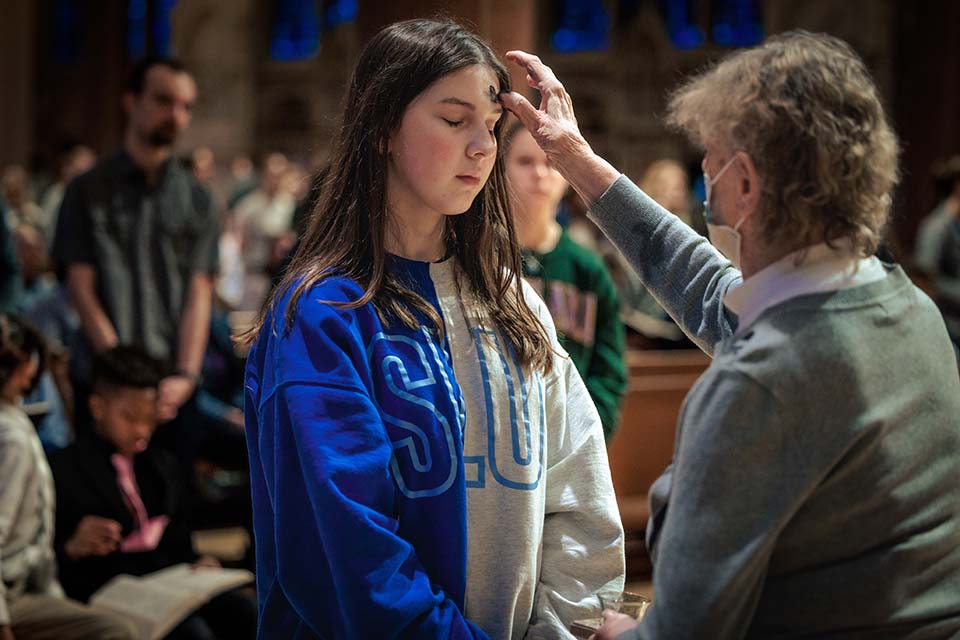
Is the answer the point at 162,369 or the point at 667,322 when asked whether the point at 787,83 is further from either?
the point at 667,322

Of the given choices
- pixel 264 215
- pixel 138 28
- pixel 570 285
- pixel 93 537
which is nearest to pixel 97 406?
pixel 93 537

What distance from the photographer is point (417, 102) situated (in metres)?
1.96

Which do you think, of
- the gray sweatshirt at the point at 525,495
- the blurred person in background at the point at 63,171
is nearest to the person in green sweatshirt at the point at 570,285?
the gray sweatshirt at the point at 525,495

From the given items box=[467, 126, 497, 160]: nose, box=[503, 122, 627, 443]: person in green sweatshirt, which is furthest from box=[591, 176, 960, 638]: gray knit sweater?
box=[503, 122, 627, 443]: person in green sweatshirt

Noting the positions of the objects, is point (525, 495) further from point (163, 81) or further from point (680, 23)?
point (680, 23)

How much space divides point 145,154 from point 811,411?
3.32m

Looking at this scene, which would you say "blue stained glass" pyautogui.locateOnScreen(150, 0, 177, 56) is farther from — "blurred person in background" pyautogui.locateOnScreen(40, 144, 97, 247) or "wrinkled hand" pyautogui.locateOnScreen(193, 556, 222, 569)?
"wrinkled hand" pyautogui.locateOnScreen(193, 556, 222, 569)

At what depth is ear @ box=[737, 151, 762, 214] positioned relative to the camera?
1.54 metres

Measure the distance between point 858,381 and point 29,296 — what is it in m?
5.11

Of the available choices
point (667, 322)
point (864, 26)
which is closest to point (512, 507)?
point (667, 322)

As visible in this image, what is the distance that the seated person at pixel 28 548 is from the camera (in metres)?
3.17

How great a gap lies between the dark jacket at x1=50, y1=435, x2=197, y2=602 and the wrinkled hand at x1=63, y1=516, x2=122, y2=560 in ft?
0.12

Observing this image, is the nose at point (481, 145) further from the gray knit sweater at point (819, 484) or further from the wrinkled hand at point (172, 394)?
the wrinkled hand at point (172, 394)

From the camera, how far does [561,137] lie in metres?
2.08
